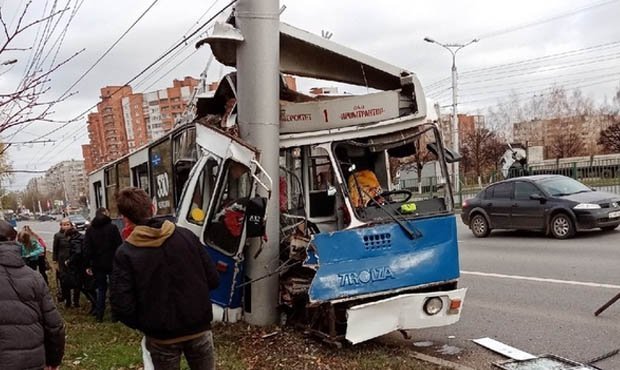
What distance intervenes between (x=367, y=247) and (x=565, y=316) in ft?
11.0

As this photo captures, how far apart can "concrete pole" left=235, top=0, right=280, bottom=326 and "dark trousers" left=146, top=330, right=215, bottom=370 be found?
9.58 ft

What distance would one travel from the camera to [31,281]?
3.47 meters

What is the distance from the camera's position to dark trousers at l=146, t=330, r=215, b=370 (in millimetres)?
3568

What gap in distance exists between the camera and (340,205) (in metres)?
6.11

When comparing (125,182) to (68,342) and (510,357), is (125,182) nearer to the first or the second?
(68,342)

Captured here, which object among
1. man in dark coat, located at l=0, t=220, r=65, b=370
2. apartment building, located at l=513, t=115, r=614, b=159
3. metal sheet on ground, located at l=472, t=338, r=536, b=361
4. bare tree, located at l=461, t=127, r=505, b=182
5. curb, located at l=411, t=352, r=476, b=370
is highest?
apartment building, located at l=513, t=115, r=614, b=159

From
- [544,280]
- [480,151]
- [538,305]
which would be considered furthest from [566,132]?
[538,305]

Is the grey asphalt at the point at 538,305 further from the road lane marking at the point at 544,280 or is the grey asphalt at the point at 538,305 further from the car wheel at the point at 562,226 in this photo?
the car wheel at the point at 562,226

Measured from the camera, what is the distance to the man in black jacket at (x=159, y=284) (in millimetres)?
3398

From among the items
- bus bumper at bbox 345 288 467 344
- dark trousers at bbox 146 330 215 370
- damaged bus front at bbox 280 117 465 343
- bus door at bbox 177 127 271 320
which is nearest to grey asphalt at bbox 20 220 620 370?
bus bumper at bbox 345 288 467 344

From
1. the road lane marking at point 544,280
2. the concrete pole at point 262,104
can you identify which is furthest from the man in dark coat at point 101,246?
the road lane marking at point 544,280

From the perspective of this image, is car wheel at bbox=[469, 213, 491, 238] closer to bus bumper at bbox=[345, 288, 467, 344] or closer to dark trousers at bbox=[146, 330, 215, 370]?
bus bumper at bbox=[345, 288, 467, 344]

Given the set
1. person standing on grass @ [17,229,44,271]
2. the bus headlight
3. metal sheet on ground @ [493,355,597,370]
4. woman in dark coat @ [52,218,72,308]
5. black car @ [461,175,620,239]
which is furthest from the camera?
black car @ [461,175,620,239]

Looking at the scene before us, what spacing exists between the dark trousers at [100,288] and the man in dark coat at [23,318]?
17.5ft
